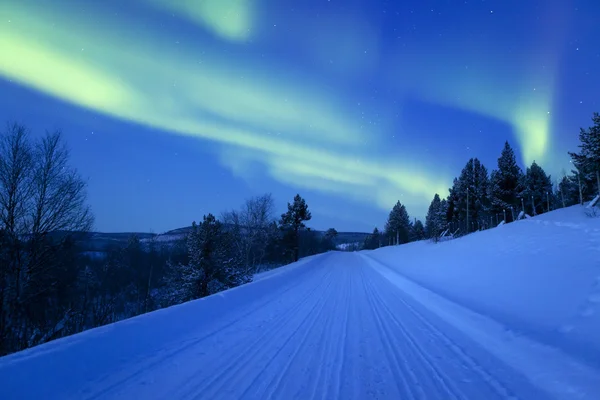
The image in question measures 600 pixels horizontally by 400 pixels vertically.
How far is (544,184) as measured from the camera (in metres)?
57.5

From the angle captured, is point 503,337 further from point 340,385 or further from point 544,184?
point 544,184

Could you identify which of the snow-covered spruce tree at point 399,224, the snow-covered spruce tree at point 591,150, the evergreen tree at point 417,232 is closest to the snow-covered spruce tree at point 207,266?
the snow-covered spruce tree at point 591,150

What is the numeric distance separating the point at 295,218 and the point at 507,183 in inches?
1342

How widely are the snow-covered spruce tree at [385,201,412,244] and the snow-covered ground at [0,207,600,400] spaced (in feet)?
257

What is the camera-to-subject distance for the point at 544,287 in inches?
279

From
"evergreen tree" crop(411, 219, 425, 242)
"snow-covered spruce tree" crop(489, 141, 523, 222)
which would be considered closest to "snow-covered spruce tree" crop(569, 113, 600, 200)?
"snow-covered spruce tree" crop(489, 141, 523, 222)

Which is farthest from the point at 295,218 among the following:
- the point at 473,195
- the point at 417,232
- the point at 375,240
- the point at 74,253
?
the point at 375,240

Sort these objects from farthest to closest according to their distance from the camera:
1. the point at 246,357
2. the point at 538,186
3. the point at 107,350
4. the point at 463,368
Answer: the point at 538,186 < the point at 246,357 < the point at 107,350 < the point at 463,368

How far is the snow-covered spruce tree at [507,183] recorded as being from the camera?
4072 centimetres

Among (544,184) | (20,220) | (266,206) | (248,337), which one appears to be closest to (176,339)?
(248,337)

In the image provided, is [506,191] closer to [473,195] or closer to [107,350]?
[473,195]

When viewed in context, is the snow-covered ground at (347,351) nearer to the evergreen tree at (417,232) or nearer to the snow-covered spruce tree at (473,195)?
the snow-covered spruce tree at (473,195)

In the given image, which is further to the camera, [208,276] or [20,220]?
[208,276]

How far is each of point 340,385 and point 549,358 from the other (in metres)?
3.20
